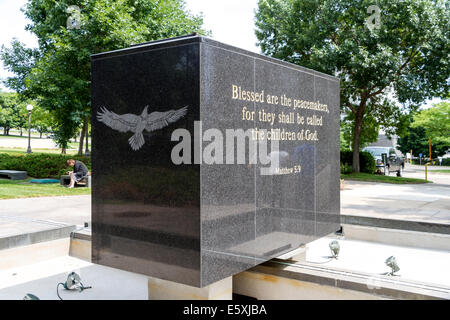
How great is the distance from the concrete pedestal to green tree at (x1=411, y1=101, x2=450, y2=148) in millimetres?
41769

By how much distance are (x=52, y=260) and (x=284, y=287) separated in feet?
12.4

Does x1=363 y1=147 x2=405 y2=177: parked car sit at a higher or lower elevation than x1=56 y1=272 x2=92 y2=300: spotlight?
higher

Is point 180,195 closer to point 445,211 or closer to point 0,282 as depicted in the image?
point 0,282

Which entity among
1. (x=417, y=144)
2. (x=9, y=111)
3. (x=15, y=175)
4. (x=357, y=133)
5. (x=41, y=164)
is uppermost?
(x=9, y=111)

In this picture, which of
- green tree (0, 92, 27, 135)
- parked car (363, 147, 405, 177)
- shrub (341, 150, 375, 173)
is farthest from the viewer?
green tree (0, 92, 27, 135)

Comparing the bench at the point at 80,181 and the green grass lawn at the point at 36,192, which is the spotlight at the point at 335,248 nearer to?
the green grass lawn at the point at 36,192

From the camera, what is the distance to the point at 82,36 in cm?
1873

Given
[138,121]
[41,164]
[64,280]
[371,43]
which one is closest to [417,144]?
[371,43]

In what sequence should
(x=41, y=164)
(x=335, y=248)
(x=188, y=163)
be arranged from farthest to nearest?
1. (x=41, y=164)
2. (x=335, y=248)
3. (x=188, y=163)

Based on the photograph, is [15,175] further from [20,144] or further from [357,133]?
[20,144]

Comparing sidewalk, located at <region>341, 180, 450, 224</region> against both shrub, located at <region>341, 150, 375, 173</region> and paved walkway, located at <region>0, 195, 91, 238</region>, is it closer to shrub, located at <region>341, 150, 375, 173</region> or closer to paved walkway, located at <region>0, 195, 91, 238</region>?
paved walkway, located at <region>0, 195, 91, 238</region>

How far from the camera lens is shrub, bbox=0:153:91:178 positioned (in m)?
21.0

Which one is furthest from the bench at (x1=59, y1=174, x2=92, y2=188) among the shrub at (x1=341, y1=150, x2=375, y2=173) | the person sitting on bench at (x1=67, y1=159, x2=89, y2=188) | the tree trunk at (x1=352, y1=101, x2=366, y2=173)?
the shrub at (x1=341, y1=150, x2=375, y2=173)

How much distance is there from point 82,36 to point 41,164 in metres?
6.94
